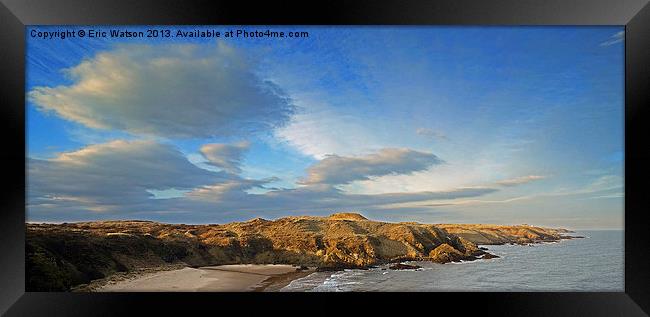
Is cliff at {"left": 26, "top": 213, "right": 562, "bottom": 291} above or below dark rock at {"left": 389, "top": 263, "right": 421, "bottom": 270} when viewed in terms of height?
above

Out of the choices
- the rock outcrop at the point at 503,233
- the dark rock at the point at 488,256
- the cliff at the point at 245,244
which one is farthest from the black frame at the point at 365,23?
the rock outcrop at the point at 503,233

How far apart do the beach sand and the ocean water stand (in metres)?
0.14

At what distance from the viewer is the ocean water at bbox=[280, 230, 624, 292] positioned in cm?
260

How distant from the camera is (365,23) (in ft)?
8.54

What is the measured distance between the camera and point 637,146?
8.45 ft

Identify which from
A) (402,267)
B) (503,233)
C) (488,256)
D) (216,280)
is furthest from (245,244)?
(503,233)

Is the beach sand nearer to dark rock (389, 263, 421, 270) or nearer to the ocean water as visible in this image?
the ocean water

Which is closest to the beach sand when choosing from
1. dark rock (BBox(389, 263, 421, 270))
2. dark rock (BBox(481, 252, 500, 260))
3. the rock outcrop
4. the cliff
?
the cliff

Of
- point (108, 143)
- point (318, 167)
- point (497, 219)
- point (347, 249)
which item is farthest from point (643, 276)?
point (108, 143)

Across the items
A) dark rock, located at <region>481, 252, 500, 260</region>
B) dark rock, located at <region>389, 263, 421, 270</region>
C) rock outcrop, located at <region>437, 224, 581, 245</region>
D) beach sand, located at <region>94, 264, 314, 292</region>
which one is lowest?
beach sand, located at <region>94, 264, 314, 292</region>

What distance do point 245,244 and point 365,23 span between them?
213 centimetres

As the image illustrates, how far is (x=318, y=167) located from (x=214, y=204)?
3.11ft

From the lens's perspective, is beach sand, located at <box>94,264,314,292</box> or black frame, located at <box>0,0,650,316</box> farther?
beach sand, located at <box>94,264,314,292</box>

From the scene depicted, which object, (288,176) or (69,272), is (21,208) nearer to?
(69,272)
